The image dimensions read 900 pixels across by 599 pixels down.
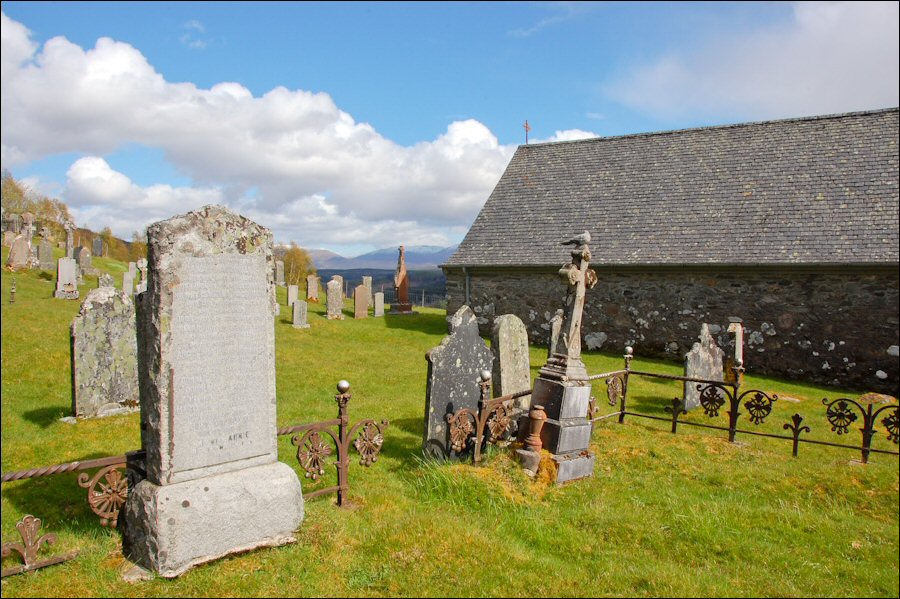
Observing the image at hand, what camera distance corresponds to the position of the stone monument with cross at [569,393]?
7016mm

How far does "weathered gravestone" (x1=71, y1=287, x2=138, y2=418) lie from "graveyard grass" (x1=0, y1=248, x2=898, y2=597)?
0.35 m

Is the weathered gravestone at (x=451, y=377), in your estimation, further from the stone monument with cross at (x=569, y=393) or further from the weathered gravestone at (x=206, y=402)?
the weathered gravestone at (x=206, y=402)

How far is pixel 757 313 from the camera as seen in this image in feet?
52.2

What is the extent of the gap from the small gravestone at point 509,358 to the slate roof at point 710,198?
962 centimetres

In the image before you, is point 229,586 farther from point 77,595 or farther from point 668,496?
point 668,496

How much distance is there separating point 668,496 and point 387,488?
3.12m

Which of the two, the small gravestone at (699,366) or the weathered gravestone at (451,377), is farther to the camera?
the small gravestone at (699,366)

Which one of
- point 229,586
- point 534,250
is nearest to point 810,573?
point 229,586

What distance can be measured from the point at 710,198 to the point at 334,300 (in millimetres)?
12794

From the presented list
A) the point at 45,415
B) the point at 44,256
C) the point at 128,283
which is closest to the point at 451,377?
the point at 45,415

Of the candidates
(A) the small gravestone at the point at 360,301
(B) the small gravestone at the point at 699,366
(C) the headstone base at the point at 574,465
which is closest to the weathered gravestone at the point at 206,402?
(C) the headstone base at the point at 574,465

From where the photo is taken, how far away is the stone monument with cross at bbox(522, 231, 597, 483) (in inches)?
276

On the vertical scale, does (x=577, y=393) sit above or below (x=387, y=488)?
above

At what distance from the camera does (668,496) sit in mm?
6477
